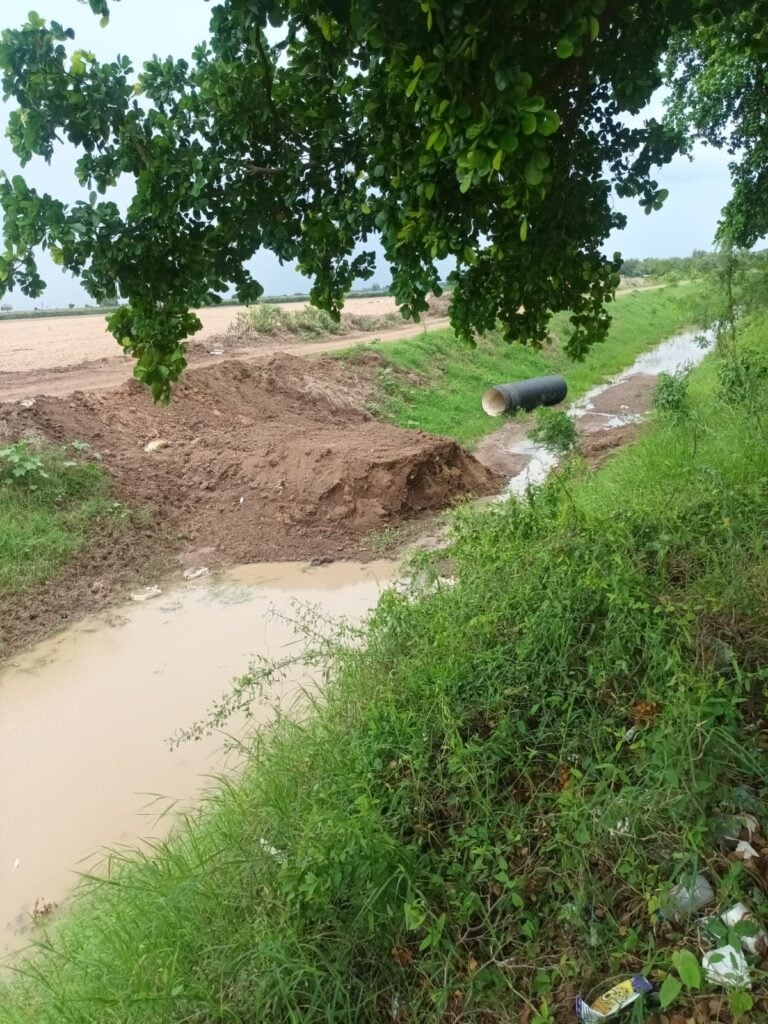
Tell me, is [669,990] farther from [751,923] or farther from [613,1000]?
[751,923]

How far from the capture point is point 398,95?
2.64 meters

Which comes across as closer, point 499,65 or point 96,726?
point 499,65

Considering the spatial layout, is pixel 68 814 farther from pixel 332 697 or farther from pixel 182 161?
pixel 182 161

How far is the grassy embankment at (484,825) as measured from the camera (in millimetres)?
2275

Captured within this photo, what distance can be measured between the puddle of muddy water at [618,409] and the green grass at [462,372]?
432mm

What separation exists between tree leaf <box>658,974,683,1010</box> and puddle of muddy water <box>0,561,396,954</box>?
3152mm

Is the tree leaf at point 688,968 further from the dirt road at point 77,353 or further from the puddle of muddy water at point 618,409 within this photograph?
the dirt road at point 77,353

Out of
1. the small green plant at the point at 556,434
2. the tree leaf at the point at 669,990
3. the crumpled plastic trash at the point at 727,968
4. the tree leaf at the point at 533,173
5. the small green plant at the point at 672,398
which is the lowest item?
the crumpled plastic trash at the point at 727,968

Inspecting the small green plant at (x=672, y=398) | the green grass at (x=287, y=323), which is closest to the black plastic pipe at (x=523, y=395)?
the small green plant at (x=672, y=398)

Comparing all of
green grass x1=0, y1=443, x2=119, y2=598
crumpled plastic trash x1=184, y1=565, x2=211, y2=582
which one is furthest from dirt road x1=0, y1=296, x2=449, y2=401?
crumpled plastic trash x1=184, y1=565, x2=211, y2=582

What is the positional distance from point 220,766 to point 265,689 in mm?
812

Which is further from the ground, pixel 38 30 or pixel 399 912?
pixel 38 30

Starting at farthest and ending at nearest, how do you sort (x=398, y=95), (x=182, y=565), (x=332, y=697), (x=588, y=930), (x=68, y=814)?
(x=182, y=565)
(x=68, y=814)
(x=332, y=697)
(x=398, y=95)
(x=588, y=930)

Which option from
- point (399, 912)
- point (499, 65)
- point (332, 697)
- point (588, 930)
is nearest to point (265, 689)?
point (332, 697)
